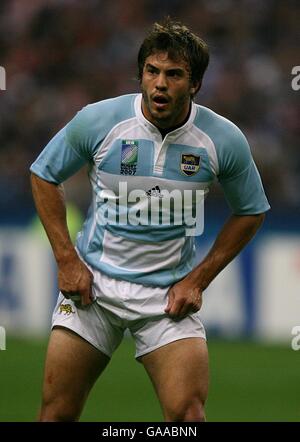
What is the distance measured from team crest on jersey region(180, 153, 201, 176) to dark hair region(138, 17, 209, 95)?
14.1 inches

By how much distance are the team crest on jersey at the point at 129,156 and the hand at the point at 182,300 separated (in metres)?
0.60

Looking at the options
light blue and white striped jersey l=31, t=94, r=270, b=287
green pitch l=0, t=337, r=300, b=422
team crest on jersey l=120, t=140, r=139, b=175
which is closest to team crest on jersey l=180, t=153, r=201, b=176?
light blue and white striped jersey l=31, t=94, r=270, b=287

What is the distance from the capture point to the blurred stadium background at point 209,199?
10031 millimetres

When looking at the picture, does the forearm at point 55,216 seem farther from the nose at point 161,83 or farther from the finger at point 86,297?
the nose at point 161,83

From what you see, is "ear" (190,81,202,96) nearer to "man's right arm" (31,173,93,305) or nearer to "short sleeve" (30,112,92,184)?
"short sleeve" (30,112,92,184)

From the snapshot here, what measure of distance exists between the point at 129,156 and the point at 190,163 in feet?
0.96

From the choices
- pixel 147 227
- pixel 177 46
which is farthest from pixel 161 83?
pixel 147 227

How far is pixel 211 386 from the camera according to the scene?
10188 millimetres

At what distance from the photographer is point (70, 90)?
1449 cm

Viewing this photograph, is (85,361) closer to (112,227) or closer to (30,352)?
(112,227)

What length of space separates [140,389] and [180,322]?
13.8 feet

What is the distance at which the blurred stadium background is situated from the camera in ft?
32.9

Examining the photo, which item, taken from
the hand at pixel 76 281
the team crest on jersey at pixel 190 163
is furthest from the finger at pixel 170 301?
the team crest on jersey at pixel 190 163
